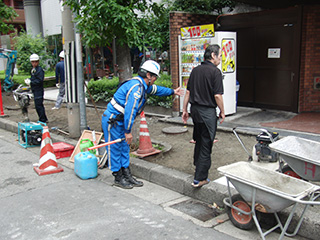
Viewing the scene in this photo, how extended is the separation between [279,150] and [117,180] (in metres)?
2.53

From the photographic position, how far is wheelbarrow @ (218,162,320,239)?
3461 mm

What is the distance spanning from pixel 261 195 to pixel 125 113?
7.45ft

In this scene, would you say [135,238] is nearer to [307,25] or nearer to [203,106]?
[203,106]

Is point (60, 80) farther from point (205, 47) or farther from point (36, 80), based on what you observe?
point (205, 47)

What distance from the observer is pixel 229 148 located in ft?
22.3

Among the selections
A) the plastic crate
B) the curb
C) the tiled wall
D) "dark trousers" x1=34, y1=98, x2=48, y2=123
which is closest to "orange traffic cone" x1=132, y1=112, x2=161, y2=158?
the curb

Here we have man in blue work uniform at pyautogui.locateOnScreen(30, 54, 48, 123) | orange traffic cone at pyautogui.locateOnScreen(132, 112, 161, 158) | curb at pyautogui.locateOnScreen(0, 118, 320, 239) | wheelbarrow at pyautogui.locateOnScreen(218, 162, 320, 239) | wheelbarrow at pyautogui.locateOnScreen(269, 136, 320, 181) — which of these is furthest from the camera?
man in blue work uniform at pyautogui.locateOnScreen(30, 54, 48, 123)

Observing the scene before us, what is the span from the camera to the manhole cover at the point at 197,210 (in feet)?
14.5

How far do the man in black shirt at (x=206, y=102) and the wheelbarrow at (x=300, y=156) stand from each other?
838 millimetres

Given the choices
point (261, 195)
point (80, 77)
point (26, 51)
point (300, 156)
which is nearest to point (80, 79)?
point (80, 77)

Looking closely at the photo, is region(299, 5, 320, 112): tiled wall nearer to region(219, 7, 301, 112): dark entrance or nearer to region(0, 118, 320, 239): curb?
region(219, 7, 301, 112): dark entrance

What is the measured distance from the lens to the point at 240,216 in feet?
13.3

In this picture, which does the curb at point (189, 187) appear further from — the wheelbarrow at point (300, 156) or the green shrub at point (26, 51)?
the green shrub at point (26, 51)

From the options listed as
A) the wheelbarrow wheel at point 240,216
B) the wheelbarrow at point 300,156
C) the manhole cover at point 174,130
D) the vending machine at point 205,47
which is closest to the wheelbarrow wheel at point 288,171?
the wheelbarrow at point 300,156
